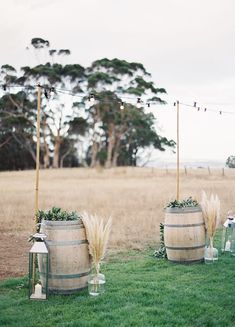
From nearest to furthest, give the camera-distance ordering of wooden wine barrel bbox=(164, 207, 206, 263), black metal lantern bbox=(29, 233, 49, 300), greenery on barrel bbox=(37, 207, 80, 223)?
black metal lantern bbox=(29, 233, 49, 300)
greenery on barrel bbox=(37, 207, 80, 223)
wooden wine barrel bbox=(164, 207, 206, 263)

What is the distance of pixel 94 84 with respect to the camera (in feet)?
134

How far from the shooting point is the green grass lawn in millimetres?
4703

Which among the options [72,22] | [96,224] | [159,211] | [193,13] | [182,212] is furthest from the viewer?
[72,22]

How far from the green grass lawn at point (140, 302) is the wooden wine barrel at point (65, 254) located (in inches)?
5.9

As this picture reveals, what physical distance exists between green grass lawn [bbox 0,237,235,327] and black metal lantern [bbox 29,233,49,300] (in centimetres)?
11

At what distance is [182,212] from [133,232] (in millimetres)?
3713

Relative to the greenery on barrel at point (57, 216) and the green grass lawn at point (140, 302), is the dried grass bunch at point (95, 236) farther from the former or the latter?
the green grass lawn at point (140, 302)

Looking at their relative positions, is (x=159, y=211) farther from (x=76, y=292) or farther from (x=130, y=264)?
(x=76, y=292)

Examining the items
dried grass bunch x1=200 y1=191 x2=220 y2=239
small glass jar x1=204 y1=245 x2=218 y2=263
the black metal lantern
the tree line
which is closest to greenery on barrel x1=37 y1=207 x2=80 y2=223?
the black metal lantern

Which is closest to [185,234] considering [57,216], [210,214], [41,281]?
[210,214]

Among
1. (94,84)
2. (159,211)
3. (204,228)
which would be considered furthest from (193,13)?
(94,84)

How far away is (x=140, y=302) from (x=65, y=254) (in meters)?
0.98

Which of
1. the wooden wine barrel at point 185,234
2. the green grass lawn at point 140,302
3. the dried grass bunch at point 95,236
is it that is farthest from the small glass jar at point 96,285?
the wooden wine barrel at point 185,234

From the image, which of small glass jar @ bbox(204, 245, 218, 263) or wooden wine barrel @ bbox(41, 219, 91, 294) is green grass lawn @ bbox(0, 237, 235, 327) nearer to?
wooden wine barrel @ bbox(41, 219, 91, 294)
